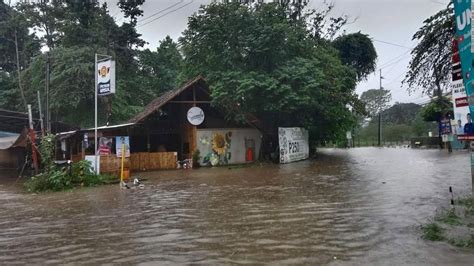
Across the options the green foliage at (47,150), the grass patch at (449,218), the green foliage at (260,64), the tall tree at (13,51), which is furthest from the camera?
the tall tree at (13,51)

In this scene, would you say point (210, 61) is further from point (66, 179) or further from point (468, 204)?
point (468, 204)

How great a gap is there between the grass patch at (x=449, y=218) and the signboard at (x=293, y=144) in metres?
18.9

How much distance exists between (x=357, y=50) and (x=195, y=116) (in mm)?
24021

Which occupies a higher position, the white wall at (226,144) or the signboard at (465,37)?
the signboard at (465,37)

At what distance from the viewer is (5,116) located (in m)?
29.1

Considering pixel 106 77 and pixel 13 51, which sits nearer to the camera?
pixel 106 77

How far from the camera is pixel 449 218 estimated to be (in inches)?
331

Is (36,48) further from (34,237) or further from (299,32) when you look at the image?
(34,237)

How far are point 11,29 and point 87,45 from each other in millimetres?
10773

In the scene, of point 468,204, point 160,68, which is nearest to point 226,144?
point 468,204

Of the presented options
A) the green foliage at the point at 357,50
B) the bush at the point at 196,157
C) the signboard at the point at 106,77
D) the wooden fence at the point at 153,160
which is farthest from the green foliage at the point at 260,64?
the green foliage at the point at 357,50

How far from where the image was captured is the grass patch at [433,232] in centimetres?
704

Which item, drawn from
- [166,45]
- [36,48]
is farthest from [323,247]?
[166,45]

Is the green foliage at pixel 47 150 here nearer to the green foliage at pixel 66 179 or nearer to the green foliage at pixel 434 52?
the green foliage at pixel 66 179
